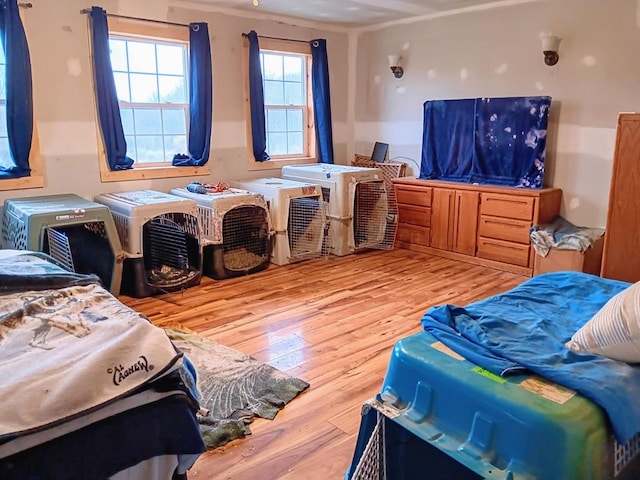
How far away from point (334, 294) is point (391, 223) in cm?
153

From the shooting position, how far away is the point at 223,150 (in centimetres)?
500

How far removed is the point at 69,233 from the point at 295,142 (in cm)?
274

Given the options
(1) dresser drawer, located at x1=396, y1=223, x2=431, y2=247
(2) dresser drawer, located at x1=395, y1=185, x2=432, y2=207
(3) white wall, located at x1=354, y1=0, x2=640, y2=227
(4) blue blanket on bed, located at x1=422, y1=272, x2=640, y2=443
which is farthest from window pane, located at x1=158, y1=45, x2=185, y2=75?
(4) blue blanket on bed, located at x1=422, y1=272, x2=640, y2=443

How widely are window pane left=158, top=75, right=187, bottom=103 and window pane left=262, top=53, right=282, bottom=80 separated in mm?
956

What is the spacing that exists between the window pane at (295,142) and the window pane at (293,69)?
2.00 feet

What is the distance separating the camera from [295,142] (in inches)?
228

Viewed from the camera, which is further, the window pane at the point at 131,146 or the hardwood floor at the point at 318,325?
the window pane at the point at 131,146

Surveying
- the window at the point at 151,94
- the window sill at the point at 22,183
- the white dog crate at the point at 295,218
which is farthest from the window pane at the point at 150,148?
the window sill at the point at 22,183

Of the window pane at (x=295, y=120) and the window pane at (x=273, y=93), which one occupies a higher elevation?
the window pane at (x=273, y=93)

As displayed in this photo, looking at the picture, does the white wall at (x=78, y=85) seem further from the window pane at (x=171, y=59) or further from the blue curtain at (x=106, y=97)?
the window pane at (x=171, y=59)

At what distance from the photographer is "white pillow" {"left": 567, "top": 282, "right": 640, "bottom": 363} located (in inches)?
54.8

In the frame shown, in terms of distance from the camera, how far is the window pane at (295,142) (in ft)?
18.8

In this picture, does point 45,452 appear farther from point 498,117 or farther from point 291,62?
point 291,62

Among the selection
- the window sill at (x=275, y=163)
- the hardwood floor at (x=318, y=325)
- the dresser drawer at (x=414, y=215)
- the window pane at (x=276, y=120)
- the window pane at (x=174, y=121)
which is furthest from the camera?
the window pane at (x=276, y=120)
